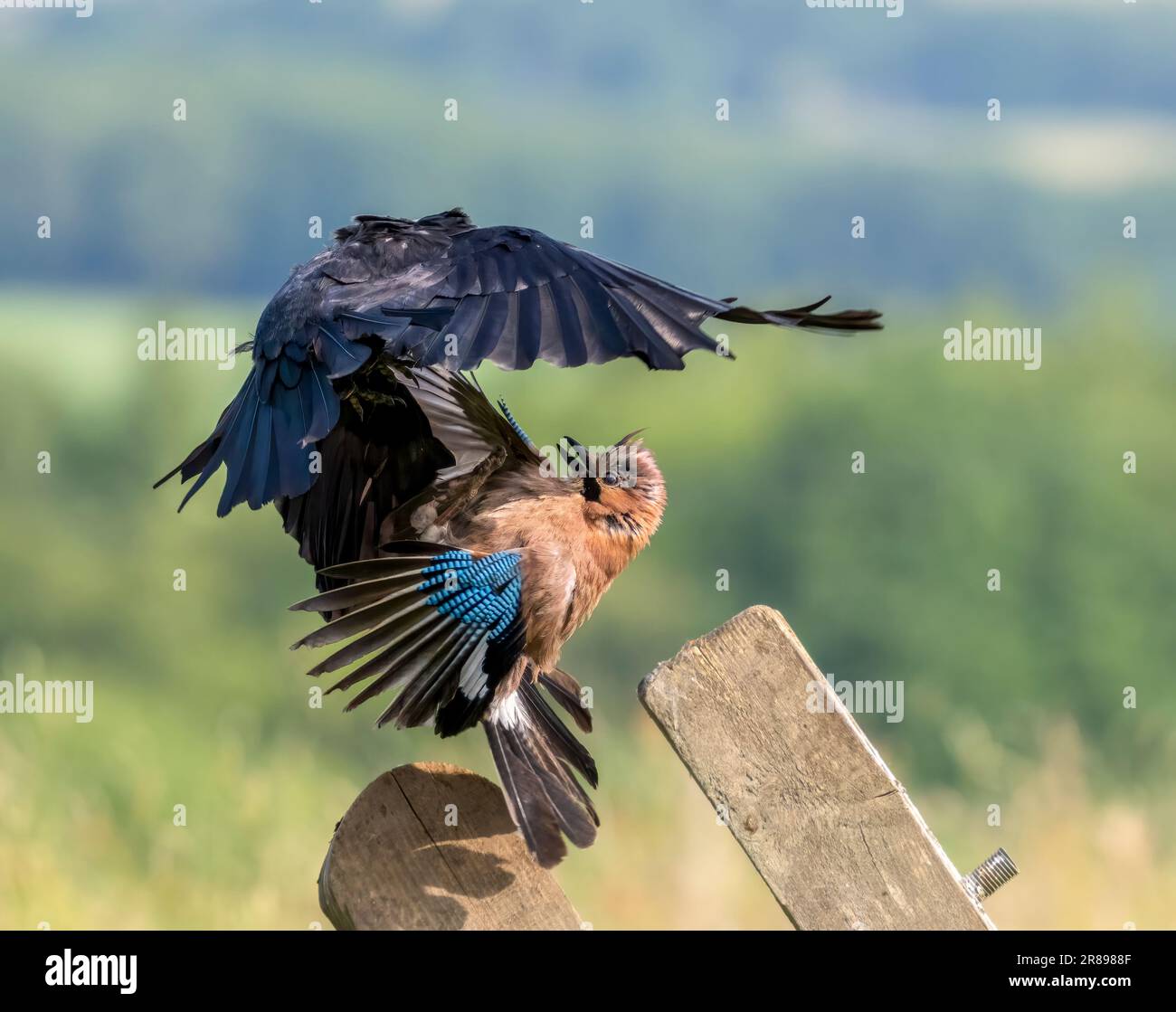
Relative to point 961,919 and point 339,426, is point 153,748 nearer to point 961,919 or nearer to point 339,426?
point 339,426

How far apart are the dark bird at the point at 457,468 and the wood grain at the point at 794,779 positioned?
0.36 metres

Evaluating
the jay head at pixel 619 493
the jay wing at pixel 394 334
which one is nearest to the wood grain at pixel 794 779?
the jay wing at pixel 394 334

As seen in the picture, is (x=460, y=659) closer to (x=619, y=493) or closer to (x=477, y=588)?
(x=477, y=588)

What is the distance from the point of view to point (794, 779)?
2.27m

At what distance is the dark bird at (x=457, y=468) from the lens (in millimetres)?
2723

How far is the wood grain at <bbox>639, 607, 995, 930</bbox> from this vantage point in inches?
87.8

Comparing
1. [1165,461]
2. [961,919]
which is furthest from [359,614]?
[1165,461]

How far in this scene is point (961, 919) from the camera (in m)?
2.20

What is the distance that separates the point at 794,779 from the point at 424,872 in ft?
2.06

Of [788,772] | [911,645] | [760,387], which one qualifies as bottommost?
[911,645]

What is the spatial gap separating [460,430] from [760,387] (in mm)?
8187

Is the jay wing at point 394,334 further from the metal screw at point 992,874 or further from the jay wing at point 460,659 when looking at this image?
the metal screw at point 992,874

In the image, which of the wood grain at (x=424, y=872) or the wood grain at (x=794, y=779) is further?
the wood grain at (x=424, y=872)

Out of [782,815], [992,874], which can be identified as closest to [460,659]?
[782,815]
